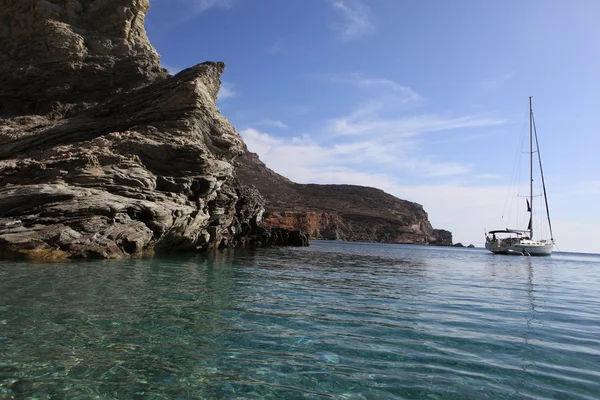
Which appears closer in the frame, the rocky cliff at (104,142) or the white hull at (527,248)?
the rocky cliff at (104,142)

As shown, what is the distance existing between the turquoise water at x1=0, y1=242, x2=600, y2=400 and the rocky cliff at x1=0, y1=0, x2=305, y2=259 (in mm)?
8789

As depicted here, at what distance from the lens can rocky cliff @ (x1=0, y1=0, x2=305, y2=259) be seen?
20547mm

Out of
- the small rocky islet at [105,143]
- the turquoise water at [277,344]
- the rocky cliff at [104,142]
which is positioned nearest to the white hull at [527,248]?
the small rocky islet at [105,143]

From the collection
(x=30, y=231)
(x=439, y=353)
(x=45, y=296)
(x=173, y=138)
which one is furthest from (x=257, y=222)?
(x=439, y=353)

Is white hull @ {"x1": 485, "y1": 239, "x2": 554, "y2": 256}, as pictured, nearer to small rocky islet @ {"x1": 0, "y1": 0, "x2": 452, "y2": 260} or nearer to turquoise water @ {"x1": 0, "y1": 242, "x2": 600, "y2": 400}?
small rocky islet @ {"x1": 0, "y1": 0, "x2": 452, "y2": 260}

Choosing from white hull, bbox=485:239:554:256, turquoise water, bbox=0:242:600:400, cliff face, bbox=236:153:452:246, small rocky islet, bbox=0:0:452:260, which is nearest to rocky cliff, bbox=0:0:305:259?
small rocky islet, bbox=0:0:452:260

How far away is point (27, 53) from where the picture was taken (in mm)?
38188

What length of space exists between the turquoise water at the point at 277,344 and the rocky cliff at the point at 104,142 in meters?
8.79

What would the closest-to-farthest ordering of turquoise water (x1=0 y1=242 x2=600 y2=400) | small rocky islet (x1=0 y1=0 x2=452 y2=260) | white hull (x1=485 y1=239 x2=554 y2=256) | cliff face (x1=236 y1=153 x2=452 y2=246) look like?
turquoise water (x1=0 y1=242 x2=600 y2=400) < small rocky islet (x1=0 y1=0 x2=452 y2=260) < white hull (x1=485 y1=239 x2=554 y2=256) < cliff face (x1=236 y1=153 x2=452 y2=246)

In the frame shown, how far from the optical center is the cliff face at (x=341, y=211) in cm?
13525

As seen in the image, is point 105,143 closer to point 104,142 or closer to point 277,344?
point 104,142

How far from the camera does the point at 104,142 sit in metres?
26.0

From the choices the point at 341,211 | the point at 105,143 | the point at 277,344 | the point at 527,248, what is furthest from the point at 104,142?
the point at 341,211

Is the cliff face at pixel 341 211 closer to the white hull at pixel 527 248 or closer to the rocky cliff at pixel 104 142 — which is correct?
the white hull at pixel 527 248
